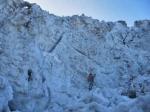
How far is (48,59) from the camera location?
3200 cm

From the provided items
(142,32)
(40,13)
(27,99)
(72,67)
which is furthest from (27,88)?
(142,32)

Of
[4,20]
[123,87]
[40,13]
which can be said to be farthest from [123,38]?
[4,20]

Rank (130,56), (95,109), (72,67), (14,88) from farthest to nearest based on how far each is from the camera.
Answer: (130,56), (72,67), (14,88), (95,109)

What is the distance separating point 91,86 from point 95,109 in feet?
37.9

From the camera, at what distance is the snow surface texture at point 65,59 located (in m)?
28.5

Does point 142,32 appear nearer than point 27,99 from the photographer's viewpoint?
No

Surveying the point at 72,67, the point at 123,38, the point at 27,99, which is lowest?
the point at 27,99

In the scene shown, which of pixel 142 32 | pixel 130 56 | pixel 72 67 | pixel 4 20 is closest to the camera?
pixel 4 20

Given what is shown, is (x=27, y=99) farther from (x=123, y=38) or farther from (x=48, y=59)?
(x=123, y=38)

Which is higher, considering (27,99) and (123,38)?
(123,38)

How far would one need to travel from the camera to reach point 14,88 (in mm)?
28312

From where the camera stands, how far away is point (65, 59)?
33438 millimetres

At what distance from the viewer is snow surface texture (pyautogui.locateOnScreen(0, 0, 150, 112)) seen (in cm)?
2855

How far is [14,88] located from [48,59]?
479 centimetres
